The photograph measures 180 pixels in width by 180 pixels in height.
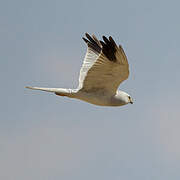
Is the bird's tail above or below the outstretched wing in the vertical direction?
below

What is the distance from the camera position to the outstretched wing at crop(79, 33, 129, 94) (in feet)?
46.3

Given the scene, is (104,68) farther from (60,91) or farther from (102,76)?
(60,91)

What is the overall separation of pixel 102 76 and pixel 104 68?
0.34 m

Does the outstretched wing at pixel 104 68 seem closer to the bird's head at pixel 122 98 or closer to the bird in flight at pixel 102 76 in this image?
the bird in flight at pixel 102 76

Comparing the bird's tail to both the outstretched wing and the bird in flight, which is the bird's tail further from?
the outstretched wing

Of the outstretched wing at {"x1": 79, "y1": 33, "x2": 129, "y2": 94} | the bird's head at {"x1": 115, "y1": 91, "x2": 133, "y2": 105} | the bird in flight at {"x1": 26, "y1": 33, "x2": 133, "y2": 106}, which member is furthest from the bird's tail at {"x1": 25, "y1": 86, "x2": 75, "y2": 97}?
the bird's head at {"x1": 115, "y1": 91, "x2": 133, "y2": 105}

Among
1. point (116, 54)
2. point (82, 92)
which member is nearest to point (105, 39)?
point (116, 54)

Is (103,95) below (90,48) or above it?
below

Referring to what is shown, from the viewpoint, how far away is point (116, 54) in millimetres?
14000

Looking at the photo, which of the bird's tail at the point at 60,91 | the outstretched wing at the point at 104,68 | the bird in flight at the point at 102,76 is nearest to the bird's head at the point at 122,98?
the bird in flight at the point at 102,76

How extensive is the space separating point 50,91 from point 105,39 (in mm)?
1970

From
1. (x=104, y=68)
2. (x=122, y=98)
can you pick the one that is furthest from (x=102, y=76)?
(x=122, y=98)

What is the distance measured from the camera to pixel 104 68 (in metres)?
14.6

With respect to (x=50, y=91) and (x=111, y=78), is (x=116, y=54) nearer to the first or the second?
(x=111, y=78)
